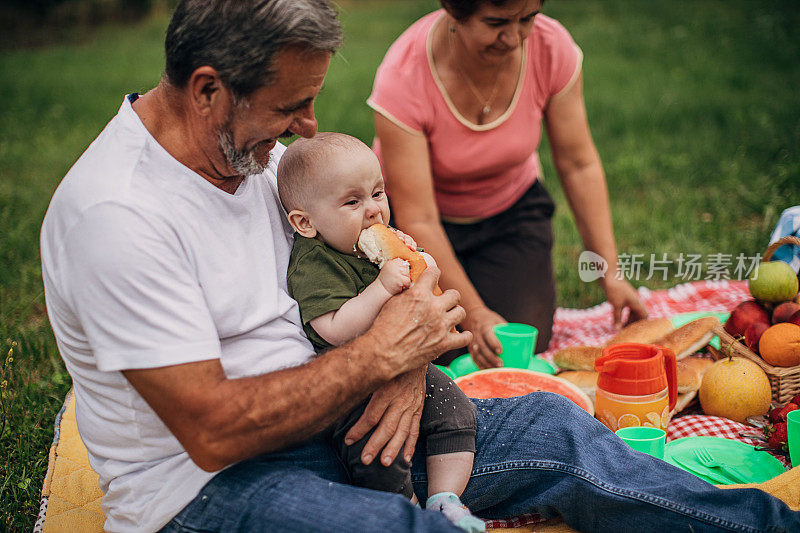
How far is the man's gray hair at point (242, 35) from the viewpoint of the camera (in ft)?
5.99

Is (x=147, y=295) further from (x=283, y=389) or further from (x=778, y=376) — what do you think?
(x=778, y=376)

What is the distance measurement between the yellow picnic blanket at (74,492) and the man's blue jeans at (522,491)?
0.19 meters

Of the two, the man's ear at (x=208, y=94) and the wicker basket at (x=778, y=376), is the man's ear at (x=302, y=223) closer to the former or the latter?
the man's ear at (x=208, y=94)

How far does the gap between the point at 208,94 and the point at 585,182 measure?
2390 millimetres

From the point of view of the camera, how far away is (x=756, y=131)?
21.6 ft

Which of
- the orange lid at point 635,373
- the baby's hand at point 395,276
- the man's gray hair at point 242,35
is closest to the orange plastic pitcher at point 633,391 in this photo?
the orange lid at point 635,373

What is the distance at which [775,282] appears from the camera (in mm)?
2959

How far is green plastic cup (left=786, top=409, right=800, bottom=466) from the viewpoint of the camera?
2.47 meters

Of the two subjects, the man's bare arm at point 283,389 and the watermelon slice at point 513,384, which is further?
the watermelon slice at point 513,384

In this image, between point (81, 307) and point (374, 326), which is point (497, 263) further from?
point (81, 307)

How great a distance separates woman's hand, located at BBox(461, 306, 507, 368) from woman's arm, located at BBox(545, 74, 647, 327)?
73 cm

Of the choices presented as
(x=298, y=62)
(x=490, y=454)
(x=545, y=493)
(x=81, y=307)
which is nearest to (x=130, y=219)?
(x=81, y=307)

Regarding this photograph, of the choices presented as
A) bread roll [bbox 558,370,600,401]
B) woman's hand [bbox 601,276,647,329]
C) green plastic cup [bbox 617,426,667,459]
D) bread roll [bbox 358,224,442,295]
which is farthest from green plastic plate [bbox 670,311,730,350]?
bread roll [bbox 358,224,442,295]

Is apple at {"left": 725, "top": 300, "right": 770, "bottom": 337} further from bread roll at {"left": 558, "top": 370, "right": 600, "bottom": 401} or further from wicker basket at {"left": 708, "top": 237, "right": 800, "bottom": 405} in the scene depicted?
bread roll at {"left": 558, "top": 370, "right": 600, "bottom": 401}
